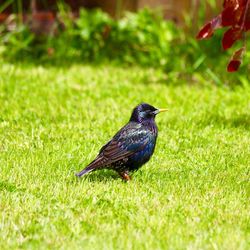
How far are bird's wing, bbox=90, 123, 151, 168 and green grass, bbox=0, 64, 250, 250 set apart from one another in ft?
0.56

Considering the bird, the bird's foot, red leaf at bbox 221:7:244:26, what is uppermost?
red leaf at bbox 221:7:244:26

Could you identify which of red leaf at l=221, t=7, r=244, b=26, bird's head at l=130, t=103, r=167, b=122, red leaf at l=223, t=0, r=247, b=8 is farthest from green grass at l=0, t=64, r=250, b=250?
red leaf at l=223, t=0, r=247, b=8

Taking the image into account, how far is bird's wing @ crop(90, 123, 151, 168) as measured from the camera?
4.80 m

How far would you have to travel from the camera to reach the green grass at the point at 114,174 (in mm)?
3814

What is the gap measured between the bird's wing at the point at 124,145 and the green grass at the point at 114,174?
0.17 m

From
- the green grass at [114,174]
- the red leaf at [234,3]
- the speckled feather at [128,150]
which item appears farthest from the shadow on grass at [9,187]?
the red leaf at [234,3]

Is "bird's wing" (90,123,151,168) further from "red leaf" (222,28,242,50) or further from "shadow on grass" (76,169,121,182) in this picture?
"red leaf" (222,28,242,50)

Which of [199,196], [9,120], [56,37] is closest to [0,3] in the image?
[56,37]

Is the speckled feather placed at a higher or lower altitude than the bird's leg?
higher

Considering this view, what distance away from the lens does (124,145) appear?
4.91 m

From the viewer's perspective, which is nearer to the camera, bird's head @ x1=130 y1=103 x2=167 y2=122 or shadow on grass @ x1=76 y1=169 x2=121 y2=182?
shadow on grass @ x1=76 y1=169 x2=121 y2=182

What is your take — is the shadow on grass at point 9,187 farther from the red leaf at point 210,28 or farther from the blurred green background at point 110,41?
the blurred green background at point 110,41

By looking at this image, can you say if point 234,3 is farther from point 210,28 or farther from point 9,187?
point 9,187

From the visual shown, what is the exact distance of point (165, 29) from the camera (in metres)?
10.2
